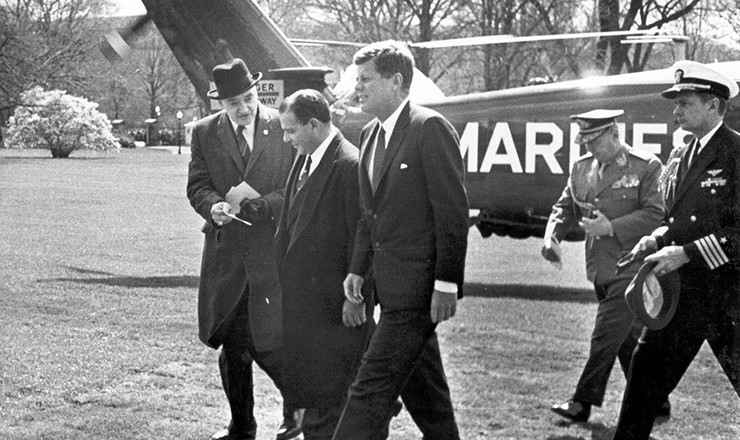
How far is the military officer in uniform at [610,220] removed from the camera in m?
6.52

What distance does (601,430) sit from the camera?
6.25 meters

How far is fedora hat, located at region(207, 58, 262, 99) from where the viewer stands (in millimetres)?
5941

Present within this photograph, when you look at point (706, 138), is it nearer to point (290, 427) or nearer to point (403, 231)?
point (403, 231)

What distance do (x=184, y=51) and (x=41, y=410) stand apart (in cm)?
A: 748

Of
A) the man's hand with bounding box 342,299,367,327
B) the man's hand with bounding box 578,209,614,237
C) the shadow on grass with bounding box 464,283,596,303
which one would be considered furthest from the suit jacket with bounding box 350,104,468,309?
the shadow on grass with bounding box 464,283,596,303

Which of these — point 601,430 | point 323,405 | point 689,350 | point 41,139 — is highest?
point 689,350

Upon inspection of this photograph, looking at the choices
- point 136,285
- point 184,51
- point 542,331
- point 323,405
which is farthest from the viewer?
point 184,51

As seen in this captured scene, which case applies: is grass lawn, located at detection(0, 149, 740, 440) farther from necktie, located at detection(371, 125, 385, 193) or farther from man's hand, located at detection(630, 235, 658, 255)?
necktie, located at detection(371, 125, 385, 193)

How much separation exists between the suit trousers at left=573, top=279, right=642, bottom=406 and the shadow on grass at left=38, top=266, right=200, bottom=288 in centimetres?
618

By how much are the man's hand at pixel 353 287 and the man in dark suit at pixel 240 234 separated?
0.86m

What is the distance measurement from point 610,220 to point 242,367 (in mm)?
2317

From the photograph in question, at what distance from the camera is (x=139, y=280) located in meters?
12.4

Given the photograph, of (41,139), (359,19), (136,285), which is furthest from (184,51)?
(41,139)

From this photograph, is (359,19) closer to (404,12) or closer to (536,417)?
(404,12)
